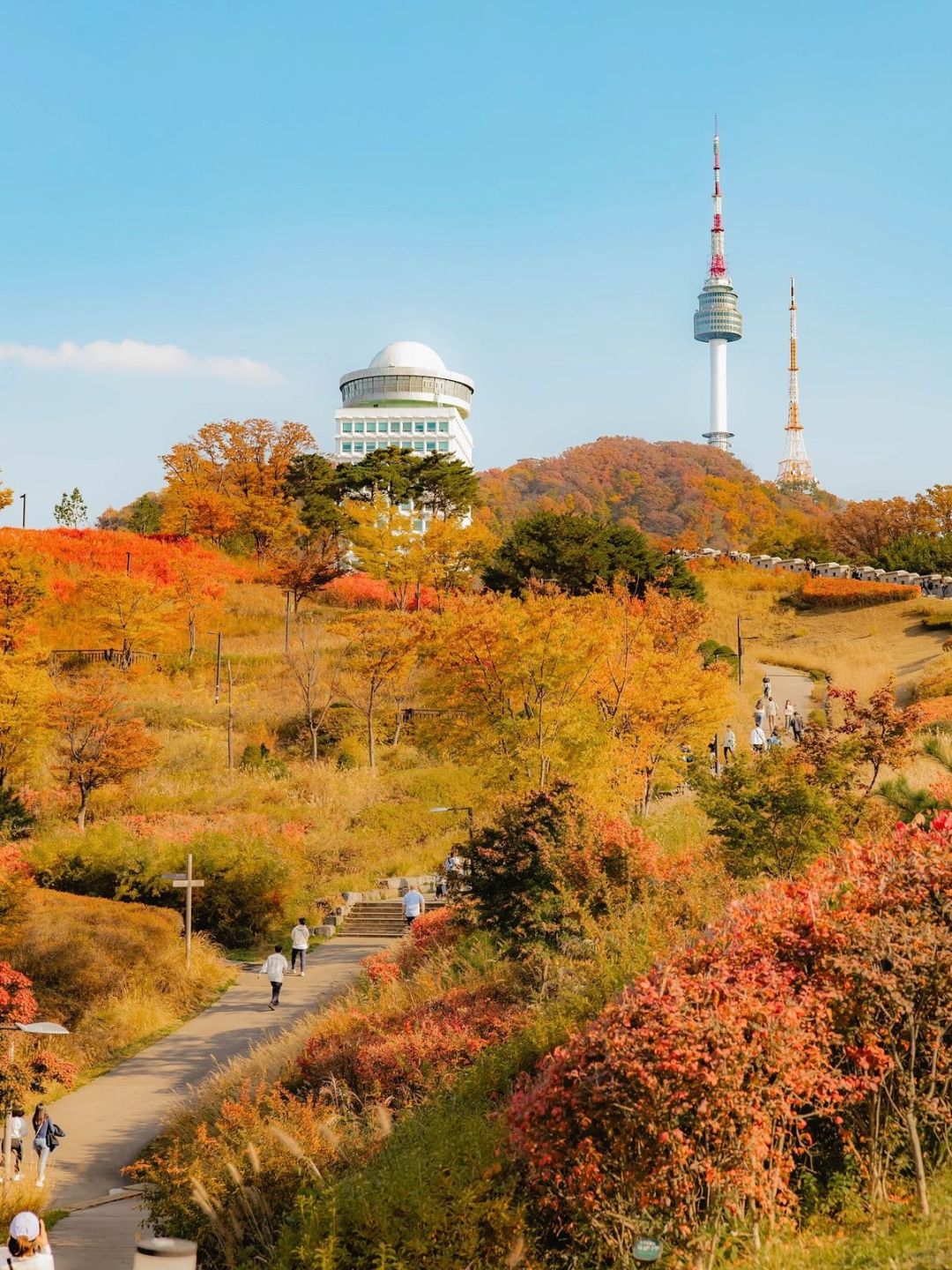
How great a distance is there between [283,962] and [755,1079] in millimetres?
14895

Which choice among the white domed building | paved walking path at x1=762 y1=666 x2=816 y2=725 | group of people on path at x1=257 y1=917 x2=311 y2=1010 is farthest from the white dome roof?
group of people on path at x1=257 y1=917 x2=311 y2=1010

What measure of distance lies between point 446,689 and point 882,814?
12.6 meters

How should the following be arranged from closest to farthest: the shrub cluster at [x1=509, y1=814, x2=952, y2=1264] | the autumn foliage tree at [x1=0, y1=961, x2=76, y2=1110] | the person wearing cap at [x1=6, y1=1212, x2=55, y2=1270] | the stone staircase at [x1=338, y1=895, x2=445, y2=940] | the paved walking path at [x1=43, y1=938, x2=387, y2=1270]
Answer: the shrub cluster at [x1=509, y1=814, x2=952, y2=1264], the person wearing cap at [x1=6, y1=1212, x2=55, y2=1270], the paved walking path at [x1=43, y1=938, x2=387, y2=1270], the autumn foliage tree at [x1=0, y1=961, x2=76, y2=1110], the stone staircase at [x1=338, y1=895, x2=445, y2=940]

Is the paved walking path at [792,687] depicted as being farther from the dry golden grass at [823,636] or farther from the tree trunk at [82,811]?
the tree trunk at [82,811]

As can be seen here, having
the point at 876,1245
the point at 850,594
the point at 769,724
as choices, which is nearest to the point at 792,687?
the point at 769,724

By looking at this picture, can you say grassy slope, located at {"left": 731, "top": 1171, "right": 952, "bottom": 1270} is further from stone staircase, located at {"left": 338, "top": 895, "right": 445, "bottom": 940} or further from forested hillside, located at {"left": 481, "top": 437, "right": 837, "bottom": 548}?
forested hillside, located at {"left": 481, "top": 437, "right": 837, "bottom": 548}

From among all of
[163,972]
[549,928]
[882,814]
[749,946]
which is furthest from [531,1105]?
[163,972]

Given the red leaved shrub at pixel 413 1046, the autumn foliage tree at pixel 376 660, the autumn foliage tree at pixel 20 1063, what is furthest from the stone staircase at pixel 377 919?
the red leaved shrub at pixel 413 1046

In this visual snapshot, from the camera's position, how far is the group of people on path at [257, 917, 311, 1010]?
22.1 m

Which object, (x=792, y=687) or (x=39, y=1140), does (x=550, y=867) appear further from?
(x=792, y=687)

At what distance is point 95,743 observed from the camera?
35562 millimetres

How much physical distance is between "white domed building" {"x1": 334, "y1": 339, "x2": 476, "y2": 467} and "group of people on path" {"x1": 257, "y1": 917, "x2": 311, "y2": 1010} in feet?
263

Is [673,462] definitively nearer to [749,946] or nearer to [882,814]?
[882,814]

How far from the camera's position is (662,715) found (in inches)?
1222
